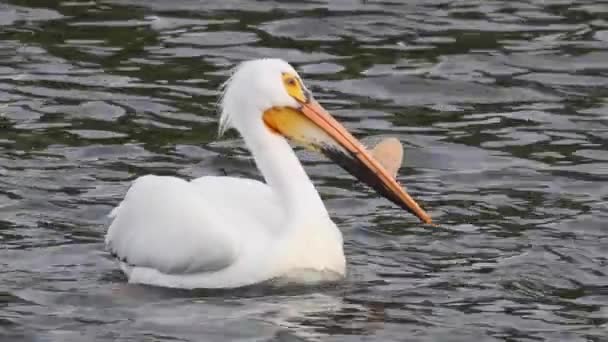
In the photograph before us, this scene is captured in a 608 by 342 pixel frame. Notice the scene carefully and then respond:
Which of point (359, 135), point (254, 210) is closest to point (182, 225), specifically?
point (254, 210)

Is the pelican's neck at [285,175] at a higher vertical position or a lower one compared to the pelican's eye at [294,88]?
lower

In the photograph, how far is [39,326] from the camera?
8.12 m

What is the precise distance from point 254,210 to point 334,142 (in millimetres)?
558

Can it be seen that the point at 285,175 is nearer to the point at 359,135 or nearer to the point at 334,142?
the point at 334,142

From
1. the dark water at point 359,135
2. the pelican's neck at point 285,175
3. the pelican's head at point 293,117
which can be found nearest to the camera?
the dark water at point 359,135

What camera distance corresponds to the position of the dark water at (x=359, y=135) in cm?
834

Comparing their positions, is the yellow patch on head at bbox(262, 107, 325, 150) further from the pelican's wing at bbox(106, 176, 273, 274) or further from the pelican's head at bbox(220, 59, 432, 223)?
the pelican's wing at bbox(106, 176, 273, 274)

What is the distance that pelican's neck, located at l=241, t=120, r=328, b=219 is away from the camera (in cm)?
889

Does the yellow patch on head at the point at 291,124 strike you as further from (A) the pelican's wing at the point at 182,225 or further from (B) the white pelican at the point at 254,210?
(A) the pelican's wing at the point at 182,225

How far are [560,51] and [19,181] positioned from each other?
14.8ft

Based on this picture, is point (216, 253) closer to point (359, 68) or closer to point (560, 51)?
point (359, 68)

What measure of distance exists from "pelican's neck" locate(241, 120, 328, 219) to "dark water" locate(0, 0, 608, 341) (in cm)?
41

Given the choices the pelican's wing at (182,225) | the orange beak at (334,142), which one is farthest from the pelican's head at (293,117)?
the pelican's wing at (182,225)

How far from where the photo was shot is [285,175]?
29.6 feet
